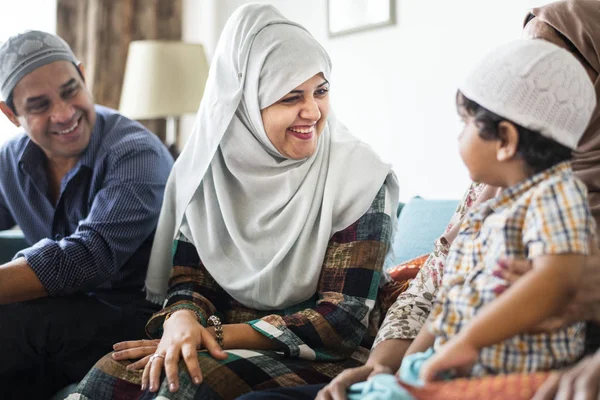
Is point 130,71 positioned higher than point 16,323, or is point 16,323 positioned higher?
point 130,71

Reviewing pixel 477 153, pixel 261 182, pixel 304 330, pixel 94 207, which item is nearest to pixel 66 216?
pixel 94 207

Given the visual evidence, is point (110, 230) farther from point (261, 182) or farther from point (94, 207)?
point (261, 182)

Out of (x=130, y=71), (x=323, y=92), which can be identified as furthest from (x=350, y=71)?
(x=323, y=92)

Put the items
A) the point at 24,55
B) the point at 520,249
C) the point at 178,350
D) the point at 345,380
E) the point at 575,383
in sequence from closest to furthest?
the point at 575,383, the point at 520,249, the point at 345,380, the point at 178,350, the point at 24,55

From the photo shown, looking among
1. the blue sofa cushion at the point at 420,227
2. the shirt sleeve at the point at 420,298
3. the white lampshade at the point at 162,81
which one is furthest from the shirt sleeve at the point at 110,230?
the white lampshade at the point at 162,81

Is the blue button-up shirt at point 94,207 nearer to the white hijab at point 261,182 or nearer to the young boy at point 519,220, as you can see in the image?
the white hijab at point 261,182

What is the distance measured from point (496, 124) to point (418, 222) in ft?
3.48

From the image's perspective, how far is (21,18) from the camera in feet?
12.1

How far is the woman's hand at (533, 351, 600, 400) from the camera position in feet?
3.36

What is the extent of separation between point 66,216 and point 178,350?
2.85 feet

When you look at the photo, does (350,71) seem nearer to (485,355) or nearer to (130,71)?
(130,71)

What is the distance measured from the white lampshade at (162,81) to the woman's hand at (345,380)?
2.37 metres

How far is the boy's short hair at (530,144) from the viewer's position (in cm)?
115

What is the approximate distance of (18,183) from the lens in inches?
90.2
